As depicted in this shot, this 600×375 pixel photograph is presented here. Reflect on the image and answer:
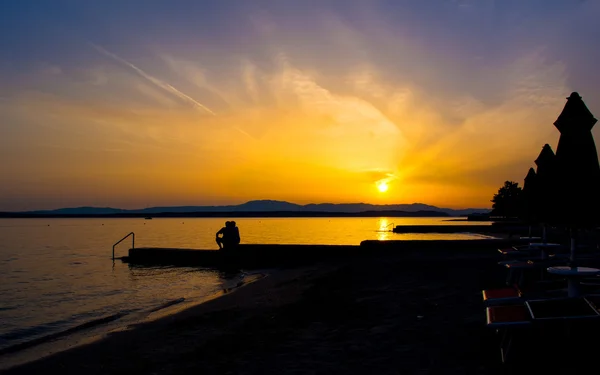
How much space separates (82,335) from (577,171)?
492 inches

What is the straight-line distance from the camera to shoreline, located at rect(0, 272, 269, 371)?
442 inches

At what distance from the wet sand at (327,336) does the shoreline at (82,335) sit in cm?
65

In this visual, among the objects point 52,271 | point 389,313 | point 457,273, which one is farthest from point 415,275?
point 52,271

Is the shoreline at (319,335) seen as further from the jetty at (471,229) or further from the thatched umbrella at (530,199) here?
the jetty at (471,229)

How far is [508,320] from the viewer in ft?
20.5

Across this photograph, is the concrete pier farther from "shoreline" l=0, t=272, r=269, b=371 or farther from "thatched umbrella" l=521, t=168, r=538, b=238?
"shoreline" l=0, t=272, r=269, b=371

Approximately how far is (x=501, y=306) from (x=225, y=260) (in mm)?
25107

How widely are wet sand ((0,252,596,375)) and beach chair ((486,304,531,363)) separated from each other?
248mm

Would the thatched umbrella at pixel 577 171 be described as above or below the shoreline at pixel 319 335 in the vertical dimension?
above

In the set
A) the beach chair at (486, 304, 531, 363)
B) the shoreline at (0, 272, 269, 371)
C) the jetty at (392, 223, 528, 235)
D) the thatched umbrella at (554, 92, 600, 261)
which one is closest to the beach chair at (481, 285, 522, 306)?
the beach chair at (486, 304, 531, 363)

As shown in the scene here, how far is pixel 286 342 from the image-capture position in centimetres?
920

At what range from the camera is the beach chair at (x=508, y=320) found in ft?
20.1

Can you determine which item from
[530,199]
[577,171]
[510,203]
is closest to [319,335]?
[577,171]

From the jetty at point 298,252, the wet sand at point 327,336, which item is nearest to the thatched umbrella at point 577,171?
the wet sand at point 327,336
